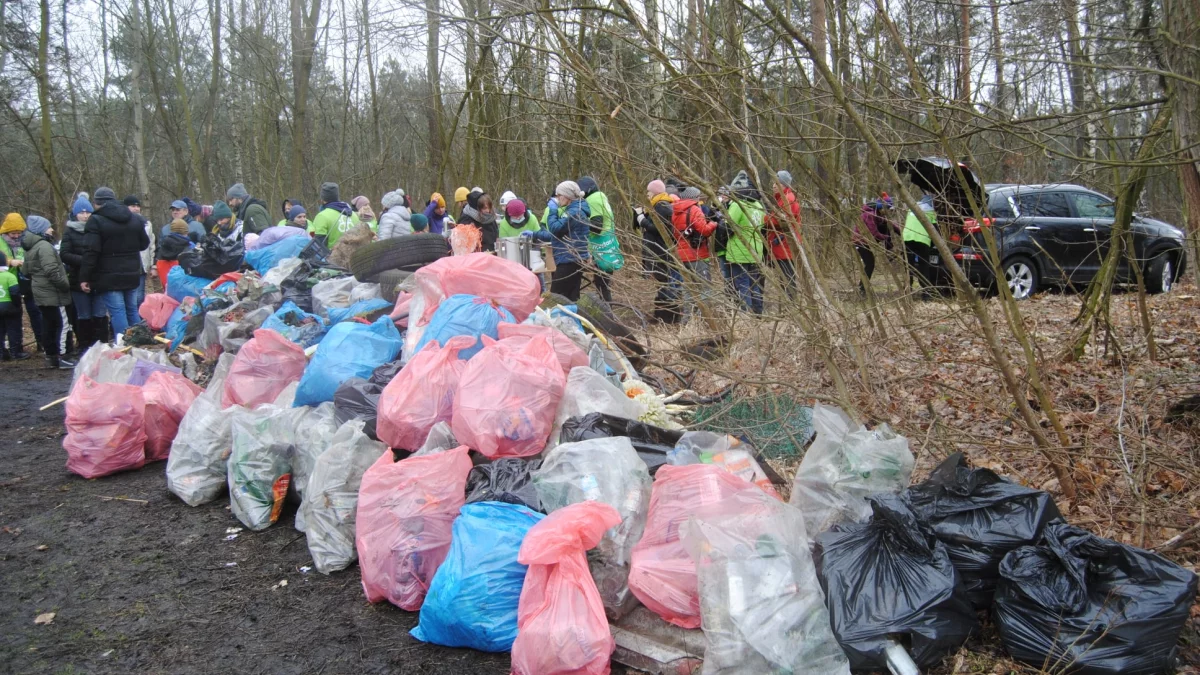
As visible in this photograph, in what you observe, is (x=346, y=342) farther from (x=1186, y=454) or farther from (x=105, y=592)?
(x=1186, y=454)

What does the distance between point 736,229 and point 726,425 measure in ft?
3.31

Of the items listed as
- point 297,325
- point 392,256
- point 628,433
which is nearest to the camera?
point 628,433

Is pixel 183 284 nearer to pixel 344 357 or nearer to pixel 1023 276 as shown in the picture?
pixel 344 357

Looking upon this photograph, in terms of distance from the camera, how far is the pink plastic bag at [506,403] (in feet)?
12.6

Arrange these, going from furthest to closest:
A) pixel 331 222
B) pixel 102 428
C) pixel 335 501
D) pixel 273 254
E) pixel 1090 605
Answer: pixel 331 222 < pixel 273 254 < pixel 102 428 < pixel 335 501 < pixel 1090 605

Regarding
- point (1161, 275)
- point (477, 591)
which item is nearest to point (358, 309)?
point (477, 591)

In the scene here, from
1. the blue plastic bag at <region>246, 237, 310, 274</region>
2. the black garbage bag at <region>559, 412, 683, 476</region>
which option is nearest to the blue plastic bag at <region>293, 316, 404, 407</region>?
the black garbage bag at <region>559, 412, 683, 476</region>

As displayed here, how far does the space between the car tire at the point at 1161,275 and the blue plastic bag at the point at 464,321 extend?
784 centimetres

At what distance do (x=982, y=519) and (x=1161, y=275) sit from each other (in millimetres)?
8493

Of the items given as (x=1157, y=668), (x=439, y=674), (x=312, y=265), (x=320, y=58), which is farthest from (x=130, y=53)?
(x=1157, y=668)

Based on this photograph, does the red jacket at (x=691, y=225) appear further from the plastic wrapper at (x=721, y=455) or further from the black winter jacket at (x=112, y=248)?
the black winter jacket at (x=112, y=248)

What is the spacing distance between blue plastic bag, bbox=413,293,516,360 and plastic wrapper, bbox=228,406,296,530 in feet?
3.15

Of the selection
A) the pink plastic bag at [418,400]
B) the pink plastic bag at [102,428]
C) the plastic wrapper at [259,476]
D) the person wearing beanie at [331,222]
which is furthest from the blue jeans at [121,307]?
the pink plastic bag at [418,400]

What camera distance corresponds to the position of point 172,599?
359 centimetres
